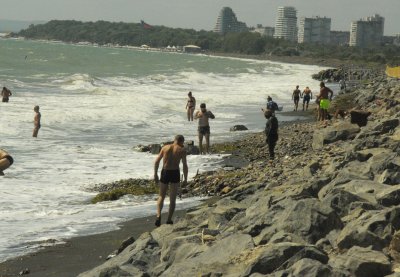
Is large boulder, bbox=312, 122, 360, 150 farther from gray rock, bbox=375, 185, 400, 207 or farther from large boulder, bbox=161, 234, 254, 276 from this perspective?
large boulder, bbox=161, 234, 254, 276

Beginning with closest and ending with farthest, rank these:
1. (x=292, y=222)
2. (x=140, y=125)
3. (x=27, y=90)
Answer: (x=292, y=222)
(x=140, y=125)
(x=27, y=90)

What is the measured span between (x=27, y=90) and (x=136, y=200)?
105 ft

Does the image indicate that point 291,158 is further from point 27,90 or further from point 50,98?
point 27,90

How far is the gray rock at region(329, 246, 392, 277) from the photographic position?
603cm

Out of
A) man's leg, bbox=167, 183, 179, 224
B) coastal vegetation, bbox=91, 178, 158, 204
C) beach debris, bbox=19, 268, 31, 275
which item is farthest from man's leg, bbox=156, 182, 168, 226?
coastal vegetation, bbox=91, 178, 158, 204

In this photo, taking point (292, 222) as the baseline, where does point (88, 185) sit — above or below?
below

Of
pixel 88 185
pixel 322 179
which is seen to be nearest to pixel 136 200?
pixel 88 185

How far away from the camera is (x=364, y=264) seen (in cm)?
604

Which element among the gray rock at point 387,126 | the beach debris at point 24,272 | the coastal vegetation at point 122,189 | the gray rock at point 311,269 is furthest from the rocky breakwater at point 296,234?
the coastal vegetation at point 122,189

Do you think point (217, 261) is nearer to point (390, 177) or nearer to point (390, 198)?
point (390, 198)

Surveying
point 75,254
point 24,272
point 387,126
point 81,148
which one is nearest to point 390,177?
point 75,254

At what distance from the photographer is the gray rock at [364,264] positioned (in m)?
6.03

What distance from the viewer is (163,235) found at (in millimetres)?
8883

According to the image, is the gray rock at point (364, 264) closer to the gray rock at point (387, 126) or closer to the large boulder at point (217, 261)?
the large boulder at point (217, 261)
